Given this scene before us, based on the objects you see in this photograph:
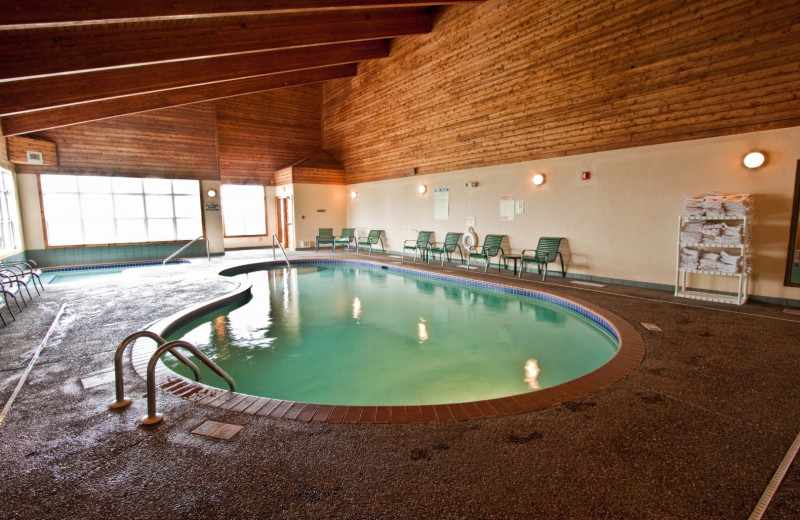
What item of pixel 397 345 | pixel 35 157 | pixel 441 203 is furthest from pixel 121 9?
pixel 35 157

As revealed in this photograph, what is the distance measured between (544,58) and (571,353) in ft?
16.6

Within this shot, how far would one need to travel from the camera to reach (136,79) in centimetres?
583

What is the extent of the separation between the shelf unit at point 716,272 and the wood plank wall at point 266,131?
11.0 meters

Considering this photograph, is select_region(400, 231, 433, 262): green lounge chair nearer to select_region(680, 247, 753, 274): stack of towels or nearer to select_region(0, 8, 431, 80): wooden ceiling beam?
select_region(0, 8, 431, 80): wooden ceiling beam

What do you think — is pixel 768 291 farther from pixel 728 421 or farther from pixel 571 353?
pixel 728 421

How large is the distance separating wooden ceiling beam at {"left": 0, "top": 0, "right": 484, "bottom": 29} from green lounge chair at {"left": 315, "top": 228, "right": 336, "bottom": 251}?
7903 millimetres

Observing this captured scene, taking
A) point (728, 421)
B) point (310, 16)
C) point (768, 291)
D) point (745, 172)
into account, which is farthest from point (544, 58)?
point (728, 421)

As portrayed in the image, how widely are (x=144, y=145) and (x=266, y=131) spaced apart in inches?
137

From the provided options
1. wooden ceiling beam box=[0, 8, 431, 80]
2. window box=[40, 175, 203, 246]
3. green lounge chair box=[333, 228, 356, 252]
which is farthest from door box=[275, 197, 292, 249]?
wooden ceiling beam box=[0, 8, 431, 80]

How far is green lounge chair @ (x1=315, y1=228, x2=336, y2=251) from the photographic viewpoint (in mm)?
12031

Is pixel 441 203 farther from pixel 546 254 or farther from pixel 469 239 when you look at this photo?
pixel 546 254

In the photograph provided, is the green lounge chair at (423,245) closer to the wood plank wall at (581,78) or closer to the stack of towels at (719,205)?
the wood plank wall at (581,78)

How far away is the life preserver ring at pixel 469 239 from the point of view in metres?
8.59

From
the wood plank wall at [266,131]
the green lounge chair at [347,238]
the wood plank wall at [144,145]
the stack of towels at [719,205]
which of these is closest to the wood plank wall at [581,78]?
the stack of towels at [719,205]
